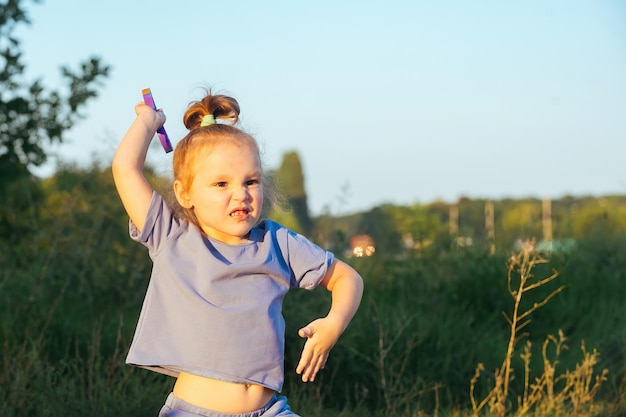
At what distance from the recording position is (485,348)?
17.7 ft

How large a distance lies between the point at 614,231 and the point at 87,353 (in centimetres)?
499

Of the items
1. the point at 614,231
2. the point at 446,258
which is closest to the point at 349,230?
the point at 446,258

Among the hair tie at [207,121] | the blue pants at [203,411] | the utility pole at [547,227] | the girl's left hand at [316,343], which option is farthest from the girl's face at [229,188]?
the utility pole at [547,227]

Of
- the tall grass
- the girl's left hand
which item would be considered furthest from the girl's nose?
the tall grass

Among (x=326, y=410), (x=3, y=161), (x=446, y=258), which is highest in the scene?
(x=3, y=161)

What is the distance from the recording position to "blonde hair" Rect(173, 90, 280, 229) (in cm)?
288

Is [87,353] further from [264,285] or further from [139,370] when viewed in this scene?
[264,285]

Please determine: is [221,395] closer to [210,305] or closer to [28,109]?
[210,305]

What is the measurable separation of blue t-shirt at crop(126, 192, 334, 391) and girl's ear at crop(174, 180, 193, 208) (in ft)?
0.18

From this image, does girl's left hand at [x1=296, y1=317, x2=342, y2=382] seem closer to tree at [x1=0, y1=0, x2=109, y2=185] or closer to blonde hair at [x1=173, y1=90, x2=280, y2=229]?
blonde hair at [x1=173, y1=90, x2=280, y2=229]

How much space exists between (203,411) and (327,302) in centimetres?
259

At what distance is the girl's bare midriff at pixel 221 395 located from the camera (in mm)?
2748

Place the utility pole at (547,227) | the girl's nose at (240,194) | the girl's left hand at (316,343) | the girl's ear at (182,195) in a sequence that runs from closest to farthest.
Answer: the girl's left hand at (316,343) < the girl's nose at (240,194) < the girl's ear at (182,195) < the utility pole at (547,227)

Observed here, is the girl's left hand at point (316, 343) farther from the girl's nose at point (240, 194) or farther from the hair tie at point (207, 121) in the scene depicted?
the hair tie at point (207, 121)
